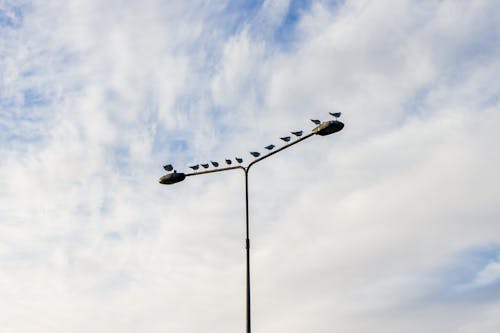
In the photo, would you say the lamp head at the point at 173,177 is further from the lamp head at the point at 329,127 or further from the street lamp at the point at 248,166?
the lamp head at the point at 329,127

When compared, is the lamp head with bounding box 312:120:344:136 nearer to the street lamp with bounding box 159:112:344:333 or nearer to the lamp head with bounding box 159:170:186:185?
the street lamp with bounding box 159:112:344:333

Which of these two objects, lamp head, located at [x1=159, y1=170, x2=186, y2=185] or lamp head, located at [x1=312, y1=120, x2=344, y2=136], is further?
lamp head, located at [x1=159, y1=170, x2=186, y2=185]

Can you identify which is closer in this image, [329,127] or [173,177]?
[329,127]

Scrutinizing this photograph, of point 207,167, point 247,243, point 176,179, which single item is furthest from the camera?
point 207,167

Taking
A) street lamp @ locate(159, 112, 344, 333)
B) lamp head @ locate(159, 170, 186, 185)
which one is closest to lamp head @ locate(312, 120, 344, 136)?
street lamp @ locate(159, 112, 344, 333)

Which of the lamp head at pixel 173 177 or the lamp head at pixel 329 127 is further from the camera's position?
the lamp head at pixel 173 177

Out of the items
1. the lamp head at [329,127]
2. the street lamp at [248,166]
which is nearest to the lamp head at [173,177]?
the street lamp at [248,166]

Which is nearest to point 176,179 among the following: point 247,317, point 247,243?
point 247,243

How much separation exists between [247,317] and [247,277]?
1.59 meters

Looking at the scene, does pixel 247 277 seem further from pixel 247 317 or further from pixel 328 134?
pixel 328 134

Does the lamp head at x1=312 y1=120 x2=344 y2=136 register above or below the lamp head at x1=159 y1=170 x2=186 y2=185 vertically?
below

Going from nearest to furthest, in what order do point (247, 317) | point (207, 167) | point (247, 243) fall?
point (247, 317), point (247, 243), point (207, 167)

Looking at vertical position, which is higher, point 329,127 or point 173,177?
point 173,177

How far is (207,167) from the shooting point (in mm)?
30000
